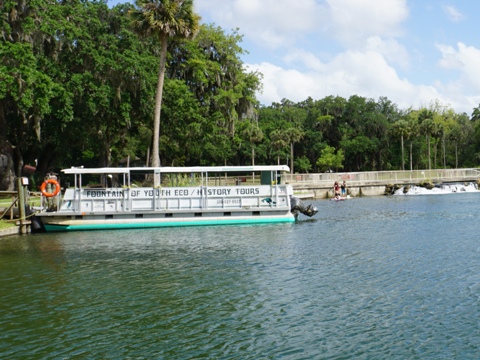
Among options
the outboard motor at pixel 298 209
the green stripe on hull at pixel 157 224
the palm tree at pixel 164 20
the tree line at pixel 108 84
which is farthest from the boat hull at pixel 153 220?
the tree line at pixel 108 84

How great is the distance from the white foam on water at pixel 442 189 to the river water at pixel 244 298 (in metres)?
40.6

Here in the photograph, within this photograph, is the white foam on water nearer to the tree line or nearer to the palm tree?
the tree line

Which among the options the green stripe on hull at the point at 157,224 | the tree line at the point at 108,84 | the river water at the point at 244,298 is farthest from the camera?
the tree line at the point at 108,84

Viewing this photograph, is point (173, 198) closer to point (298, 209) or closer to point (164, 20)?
point (298, 209)

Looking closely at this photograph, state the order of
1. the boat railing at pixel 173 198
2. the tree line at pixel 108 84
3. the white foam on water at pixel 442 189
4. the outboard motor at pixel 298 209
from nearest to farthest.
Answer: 1. the boat railing at pixel 173 198
2. the outboard motor at pixel 298 209
3. the tree line at pixel 108 84
4. the white foam on water at pixel 442 189

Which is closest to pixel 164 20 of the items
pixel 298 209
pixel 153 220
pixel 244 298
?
pixel 153 220

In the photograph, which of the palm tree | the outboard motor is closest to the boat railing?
the outboard motor

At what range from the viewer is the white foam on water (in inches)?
2474

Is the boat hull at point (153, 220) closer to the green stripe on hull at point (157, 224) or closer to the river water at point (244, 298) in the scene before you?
the green stripe on hull at point (157, 224)

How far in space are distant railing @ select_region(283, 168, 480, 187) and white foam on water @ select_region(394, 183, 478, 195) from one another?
138cm

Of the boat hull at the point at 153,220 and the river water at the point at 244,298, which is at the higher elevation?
the boat hull at the point at 153,220

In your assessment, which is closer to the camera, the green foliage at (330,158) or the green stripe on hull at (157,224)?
the green stripe on hull at (157,224)

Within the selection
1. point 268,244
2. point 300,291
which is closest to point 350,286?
point 300,291

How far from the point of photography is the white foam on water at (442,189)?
206ft
